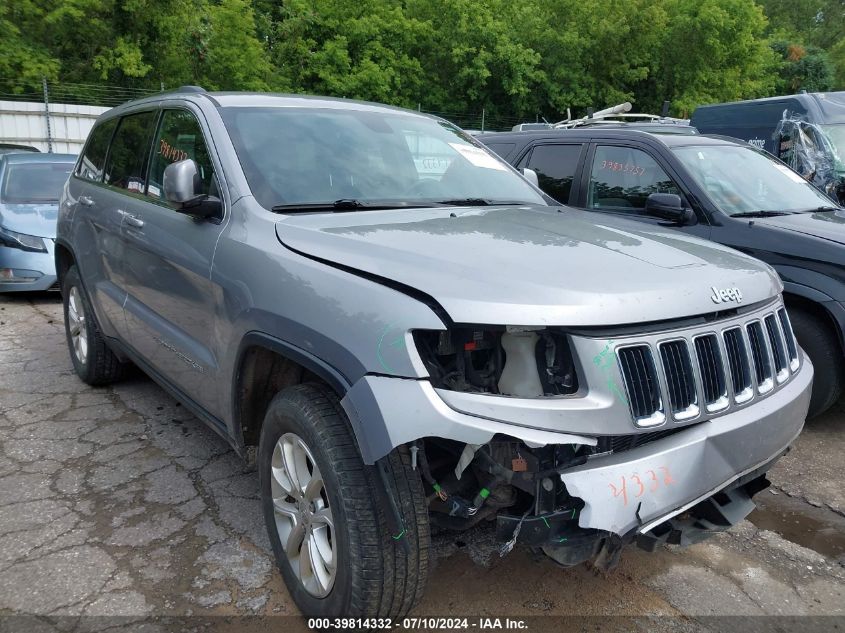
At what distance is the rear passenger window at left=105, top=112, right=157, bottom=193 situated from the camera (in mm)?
3789

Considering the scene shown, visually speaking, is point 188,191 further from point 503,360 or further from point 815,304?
point 815,304

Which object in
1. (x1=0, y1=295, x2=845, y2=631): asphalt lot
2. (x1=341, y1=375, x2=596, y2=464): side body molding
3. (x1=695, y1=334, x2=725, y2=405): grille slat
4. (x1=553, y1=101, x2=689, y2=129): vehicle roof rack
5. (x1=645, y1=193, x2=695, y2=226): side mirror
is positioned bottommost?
(x1=0, y1=295, x2=845, y2=631): asphalt lot

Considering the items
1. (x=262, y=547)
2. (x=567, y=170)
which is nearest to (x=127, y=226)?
(x=262, y=547)

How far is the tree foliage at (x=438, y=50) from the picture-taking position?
2002 centimetres

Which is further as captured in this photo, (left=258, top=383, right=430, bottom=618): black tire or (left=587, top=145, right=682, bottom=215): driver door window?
(left=587, top=145, right=682, bottom=215): driver door window

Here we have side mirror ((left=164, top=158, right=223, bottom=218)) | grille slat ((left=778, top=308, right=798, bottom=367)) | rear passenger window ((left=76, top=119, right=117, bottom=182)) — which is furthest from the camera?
rear passenger window ((left=76, top=119, right=117, bottom=182))

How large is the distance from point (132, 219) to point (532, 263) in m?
2.36

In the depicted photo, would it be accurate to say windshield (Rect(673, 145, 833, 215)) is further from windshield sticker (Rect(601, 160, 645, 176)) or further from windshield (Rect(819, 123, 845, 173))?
windshield (Rect(819, 123, 845, 173))

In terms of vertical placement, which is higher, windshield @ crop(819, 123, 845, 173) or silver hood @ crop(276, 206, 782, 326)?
windshield @ crop(819, 123, 845, 173)

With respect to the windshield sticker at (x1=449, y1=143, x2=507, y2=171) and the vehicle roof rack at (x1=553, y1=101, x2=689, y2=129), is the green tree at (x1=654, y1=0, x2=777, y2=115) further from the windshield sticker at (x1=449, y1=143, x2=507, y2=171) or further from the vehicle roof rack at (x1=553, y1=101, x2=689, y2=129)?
the windshield sticker at (x1=449, y1=143, x2=507, y2=171)

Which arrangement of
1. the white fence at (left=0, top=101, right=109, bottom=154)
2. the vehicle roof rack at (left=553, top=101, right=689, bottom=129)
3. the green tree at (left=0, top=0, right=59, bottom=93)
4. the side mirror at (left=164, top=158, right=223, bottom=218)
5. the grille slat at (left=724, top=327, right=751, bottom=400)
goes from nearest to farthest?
the grille slat at (left=724, top=327, right=751, bottom=400) → the side mirror at (left=164, top=158, right=223, bottom=218) → the vehicle roof rack at (left=553, top=101, right=689, bottom=129) → the white fence at (left=0, top=101, right=109, bottom=154) → the green tree at (left=0, top=0, right=59, bottom=93)

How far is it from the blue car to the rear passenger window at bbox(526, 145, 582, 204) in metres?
4.76

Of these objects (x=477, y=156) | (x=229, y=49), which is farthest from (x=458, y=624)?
(x=229, y=49)

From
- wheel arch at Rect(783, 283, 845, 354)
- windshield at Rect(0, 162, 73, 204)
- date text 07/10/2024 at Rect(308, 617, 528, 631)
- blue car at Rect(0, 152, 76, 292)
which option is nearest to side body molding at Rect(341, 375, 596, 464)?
date text 07/10/2024 at Rect(308, 617, 528, 631)
